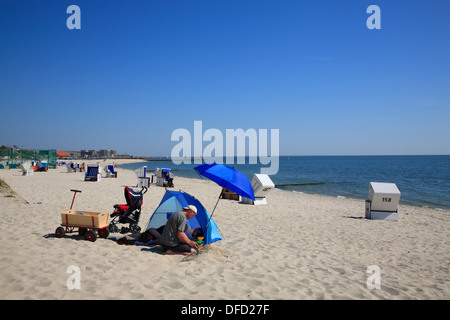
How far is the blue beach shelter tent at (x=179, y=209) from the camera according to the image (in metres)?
6.58

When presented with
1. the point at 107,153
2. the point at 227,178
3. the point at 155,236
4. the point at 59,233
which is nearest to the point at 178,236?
the point at 155,236

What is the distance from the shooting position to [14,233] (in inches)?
248

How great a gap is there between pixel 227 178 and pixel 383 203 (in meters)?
8.24

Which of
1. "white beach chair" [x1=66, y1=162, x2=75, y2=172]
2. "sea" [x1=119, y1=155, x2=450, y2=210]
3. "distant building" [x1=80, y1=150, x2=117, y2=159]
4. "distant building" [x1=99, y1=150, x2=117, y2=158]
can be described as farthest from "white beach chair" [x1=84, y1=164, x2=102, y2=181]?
"distant building" [x1=99, y1=150, x2=117, y2=158]

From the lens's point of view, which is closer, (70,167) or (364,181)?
(70,167)

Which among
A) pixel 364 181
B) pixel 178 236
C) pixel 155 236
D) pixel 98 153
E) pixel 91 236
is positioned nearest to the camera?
pixel 178 236

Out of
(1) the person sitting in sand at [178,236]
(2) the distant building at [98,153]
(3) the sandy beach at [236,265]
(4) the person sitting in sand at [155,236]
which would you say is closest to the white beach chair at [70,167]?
(3) the sandy beach at [236,265]

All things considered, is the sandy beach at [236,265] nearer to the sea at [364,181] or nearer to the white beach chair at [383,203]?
the white beach chair at [383,203]

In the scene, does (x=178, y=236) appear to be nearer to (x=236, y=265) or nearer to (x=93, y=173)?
(x=236, y=265)

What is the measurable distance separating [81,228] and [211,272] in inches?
133

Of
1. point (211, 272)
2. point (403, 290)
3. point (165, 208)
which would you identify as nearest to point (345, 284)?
point (403, 290)

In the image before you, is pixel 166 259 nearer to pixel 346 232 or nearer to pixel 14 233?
pixel 14 233

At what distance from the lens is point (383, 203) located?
432 inches

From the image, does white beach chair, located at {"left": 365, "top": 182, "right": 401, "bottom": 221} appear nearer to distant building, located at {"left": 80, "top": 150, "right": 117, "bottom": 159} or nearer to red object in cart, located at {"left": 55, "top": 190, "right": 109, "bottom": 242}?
red object in cart, located at {"left": 55, "top": 190, "right": 109, "bottom": 242}
